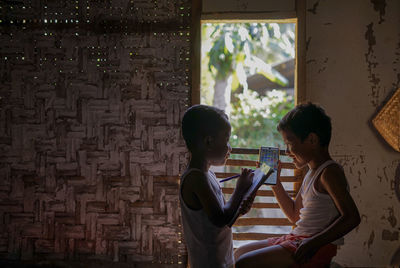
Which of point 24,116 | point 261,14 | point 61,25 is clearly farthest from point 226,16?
point 24,116

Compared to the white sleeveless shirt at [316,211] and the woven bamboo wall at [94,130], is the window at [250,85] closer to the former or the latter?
the woven bamboo wall at [94,130]

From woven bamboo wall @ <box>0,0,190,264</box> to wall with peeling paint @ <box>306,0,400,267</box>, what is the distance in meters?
1.24

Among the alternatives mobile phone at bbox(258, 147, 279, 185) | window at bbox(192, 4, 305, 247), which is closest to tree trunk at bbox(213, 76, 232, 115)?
window at bbox(192, 4, 305, 247)

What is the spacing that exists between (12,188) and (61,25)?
160 centimetres

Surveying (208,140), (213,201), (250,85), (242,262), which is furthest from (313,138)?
(250,85)

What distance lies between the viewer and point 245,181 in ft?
7.20

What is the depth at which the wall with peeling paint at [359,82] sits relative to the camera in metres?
3.35

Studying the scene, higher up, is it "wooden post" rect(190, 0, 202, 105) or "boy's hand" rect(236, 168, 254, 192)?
"wooden post" rect(190, 0, 202, 105)

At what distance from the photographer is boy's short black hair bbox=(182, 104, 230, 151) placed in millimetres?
2211

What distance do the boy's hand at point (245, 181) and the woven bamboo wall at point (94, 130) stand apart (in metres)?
1.21

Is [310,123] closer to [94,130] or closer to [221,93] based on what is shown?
[94,130]

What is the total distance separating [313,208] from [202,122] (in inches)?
34.0

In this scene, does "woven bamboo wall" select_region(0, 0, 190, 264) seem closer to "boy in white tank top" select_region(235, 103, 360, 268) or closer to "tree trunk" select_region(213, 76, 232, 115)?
"boy in white tank top" select_region(235, 103, 360, 268)

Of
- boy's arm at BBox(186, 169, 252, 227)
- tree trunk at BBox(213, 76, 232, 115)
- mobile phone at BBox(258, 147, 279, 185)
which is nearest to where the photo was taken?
boy's arm at BBox(186, 169, 252, 227)
